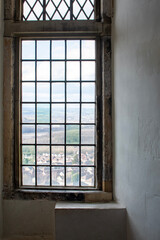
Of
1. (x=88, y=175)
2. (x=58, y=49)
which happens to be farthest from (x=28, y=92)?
(x=88, y=175)

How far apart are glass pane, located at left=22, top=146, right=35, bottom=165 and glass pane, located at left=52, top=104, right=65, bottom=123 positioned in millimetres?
510

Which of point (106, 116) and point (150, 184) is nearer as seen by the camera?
point (150, 184)

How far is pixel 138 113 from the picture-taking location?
6.88 feet

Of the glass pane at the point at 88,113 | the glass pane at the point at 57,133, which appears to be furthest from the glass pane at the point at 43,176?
the glass pane at the point at 88,113

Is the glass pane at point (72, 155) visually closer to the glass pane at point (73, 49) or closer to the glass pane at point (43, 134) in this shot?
the glass pane at point (43, 134)

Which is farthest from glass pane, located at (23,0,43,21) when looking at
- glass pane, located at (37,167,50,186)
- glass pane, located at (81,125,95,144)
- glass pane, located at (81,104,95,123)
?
glass pane, located at (37,167,50,186)

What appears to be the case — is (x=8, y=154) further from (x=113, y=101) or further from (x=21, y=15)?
(x=21, y=15)

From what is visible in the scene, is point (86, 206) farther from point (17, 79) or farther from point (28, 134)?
point (17, 79)

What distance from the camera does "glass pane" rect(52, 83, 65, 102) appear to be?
10.4ft

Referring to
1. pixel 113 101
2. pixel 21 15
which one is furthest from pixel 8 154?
pixel 21 15

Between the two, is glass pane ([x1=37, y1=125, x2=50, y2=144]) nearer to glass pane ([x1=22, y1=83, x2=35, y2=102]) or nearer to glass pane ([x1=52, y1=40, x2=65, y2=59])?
Answer: glass pane ([x1=22, y1=83, x2=35, y2=102])

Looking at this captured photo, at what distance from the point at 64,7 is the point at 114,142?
1.98 meters

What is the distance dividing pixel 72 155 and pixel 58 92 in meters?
0.89

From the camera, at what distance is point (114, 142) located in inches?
116
